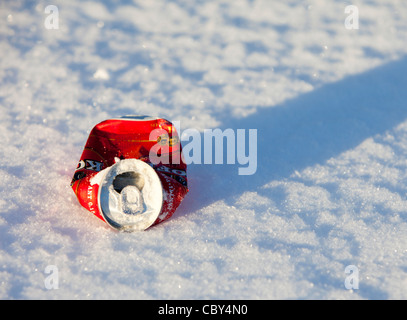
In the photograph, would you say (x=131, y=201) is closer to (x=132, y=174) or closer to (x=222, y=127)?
(x=132, y=174)

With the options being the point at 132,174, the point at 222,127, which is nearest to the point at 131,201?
the point at 132,174

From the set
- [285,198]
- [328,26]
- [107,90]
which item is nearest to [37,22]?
[107,90]

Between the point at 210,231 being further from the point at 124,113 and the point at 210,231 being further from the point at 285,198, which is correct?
the point at 124,113

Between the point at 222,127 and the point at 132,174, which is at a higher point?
the point at 222,127
